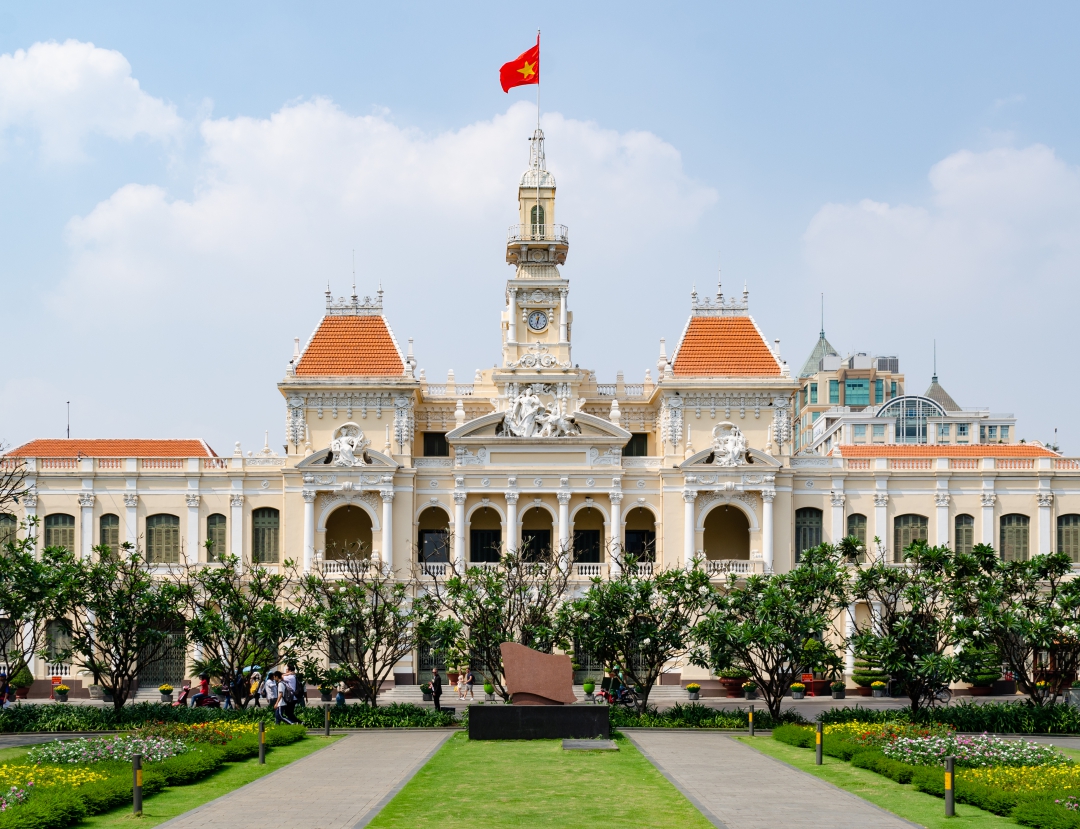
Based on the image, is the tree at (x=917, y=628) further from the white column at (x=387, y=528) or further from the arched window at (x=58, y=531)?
the arched window at (x=58, y=531)

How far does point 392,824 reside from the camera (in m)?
22.5

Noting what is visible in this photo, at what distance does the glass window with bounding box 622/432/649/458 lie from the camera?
65.8 m

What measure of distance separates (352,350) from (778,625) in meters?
29.9

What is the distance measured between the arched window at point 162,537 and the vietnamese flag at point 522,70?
2710 centimetres

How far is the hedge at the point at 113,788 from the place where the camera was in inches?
849

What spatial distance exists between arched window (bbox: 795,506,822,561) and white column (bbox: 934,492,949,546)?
577cm

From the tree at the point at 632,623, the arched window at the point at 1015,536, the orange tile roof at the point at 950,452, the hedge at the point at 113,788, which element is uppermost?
the orange tile roof at the point at 950,452

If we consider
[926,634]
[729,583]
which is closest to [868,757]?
[926,634]

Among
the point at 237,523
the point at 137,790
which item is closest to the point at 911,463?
the point at 237,523

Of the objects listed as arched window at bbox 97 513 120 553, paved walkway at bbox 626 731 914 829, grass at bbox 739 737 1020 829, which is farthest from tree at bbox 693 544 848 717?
arched window at bbox 97 513 120 553

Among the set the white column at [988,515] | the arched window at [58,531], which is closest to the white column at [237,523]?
the arched window at [58,531]

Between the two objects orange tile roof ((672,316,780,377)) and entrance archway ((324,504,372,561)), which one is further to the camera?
entrance archway ((324,504,372,561))

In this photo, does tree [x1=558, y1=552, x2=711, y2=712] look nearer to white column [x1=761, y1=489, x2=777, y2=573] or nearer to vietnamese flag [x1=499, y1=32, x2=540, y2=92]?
white column [x1=761, y1=489, x2=777, y2=573]

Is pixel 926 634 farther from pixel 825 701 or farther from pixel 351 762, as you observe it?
pixel 351 762
